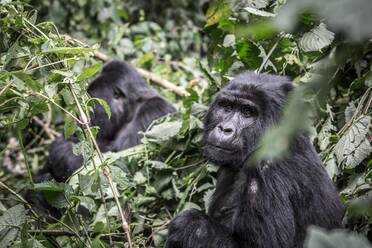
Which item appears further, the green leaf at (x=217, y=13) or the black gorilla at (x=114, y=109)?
the black gorilla at (x=114, y=109)

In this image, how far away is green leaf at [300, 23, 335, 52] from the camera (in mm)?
3094

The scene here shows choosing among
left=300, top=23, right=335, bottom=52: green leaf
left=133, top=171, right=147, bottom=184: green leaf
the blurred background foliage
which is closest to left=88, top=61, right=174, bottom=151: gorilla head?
the blurred background foliage

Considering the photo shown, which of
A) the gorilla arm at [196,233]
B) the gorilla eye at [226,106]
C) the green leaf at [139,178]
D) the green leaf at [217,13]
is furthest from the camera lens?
the green leaf at [139,178]

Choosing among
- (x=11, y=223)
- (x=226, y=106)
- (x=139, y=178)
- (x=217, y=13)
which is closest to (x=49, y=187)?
(x=11, y=223)

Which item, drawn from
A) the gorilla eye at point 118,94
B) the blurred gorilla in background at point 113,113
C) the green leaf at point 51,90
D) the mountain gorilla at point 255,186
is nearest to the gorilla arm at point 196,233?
the mountain gorilla at point 255,186

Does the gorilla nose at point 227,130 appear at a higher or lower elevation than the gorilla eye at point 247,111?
lower

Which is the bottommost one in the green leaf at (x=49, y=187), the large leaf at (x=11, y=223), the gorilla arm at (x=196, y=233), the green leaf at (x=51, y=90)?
the gorilla arm at (x=196, y=233)

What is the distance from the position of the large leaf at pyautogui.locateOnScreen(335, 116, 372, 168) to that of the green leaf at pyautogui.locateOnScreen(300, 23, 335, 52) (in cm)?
51

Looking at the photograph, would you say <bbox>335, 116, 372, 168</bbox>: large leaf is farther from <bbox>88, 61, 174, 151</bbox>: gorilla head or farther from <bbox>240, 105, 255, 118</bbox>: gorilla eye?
<bbox>88, 61, 174, 151</bbox>: gorilla head

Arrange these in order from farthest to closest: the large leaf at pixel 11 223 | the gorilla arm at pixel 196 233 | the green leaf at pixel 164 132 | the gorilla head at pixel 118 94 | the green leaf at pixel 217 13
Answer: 1. the gorilla head at pixel 118 94
2. the green leaf at pixel 164 132
3. the green leaf at pixel 217 13
4. the gorilla arm at pixel 196 233
5. the large leaf at pixel 11 223

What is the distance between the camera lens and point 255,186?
2.82 metres

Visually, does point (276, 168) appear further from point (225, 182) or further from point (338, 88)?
point (338, 88)

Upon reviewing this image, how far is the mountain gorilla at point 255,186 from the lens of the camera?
2732mm

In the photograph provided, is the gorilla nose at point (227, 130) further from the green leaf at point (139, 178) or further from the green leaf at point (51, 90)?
the green leaf at point (139, 178)
